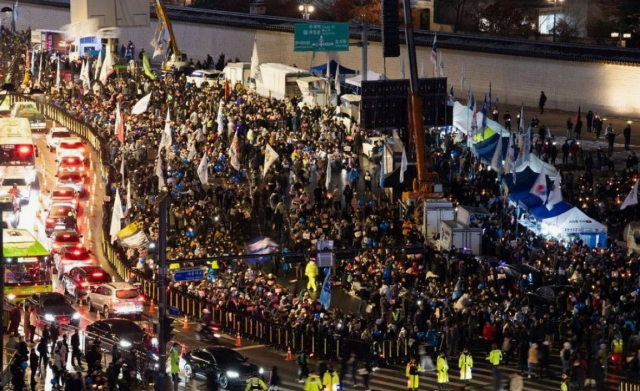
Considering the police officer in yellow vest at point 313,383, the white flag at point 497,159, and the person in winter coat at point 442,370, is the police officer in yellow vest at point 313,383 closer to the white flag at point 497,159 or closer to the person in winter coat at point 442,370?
the person in winter coat at point 442,370

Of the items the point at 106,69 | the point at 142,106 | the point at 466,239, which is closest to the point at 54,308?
the point at 466,239

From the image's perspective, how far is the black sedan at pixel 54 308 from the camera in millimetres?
47688

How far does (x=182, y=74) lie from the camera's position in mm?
92812

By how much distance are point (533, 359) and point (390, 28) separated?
2608 centimetres

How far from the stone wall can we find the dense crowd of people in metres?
10.4

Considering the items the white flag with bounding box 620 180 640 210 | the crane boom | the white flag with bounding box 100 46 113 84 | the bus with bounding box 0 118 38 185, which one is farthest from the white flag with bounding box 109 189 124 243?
the crane boom

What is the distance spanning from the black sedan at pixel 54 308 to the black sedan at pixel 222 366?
6133 millimetres

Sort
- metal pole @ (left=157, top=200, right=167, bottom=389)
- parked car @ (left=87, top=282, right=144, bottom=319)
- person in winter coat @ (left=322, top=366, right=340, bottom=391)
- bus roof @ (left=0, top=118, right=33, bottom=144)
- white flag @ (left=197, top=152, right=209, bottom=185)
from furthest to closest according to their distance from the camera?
1. bus roof @ (left=0, top=118, right=33, bottom=144)
2. white flag @ (left=197, top=152, right=209, bottom=185)
3. parked car @ (left=87, top=282, right=144, bottom=319)
4. person in winter coat @ (left=322, top=366, right=340, bottom=391)
5. metal pole @ (left=157, top=200, right=167, bottom=389)

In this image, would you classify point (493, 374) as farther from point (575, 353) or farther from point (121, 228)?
point (121, 228)

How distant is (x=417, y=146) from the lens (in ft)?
204

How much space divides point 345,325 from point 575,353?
21.1 ft

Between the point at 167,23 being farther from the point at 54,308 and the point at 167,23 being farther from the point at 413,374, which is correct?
the point at 413,374

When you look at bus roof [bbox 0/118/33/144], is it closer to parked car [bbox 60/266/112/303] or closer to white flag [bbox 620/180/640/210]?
parked car [bbox 60/266/112/303]

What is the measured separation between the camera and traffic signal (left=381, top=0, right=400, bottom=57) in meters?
66.0
